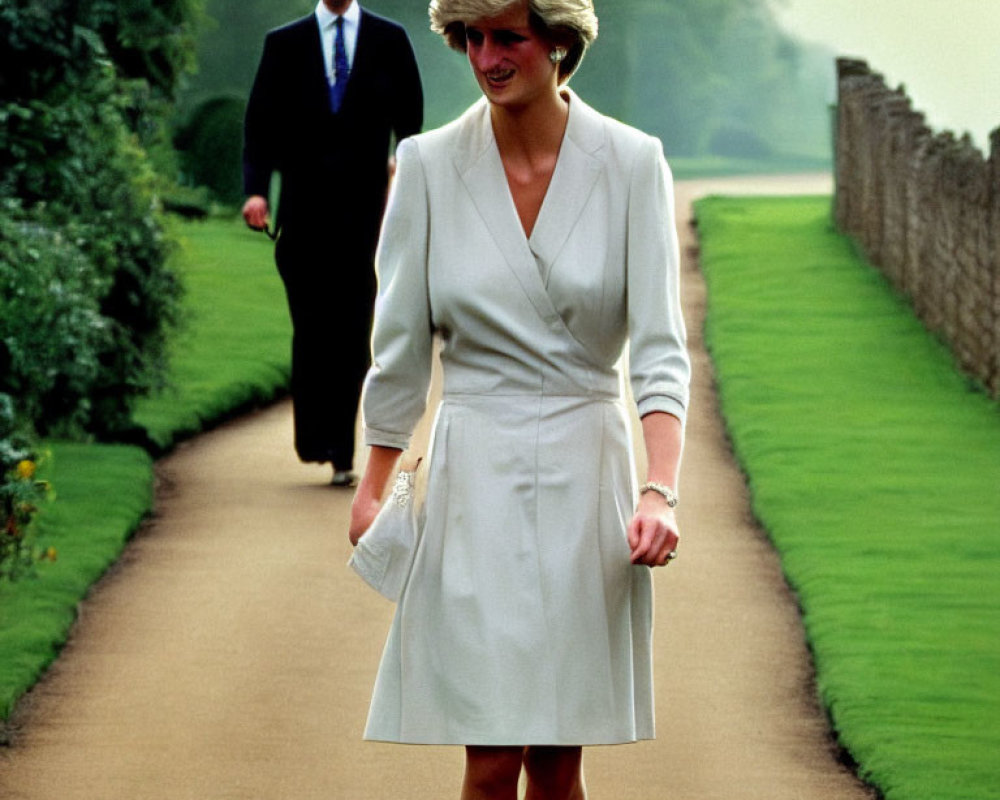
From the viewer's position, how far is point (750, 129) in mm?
48406

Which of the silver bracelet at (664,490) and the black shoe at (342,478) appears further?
the black shoe at (342,478)

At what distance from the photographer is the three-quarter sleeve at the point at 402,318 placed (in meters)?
3.88

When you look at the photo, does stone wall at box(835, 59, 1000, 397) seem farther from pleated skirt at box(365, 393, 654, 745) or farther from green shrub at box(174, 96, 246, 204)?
green shrub at box(174, 96, 246, 204)

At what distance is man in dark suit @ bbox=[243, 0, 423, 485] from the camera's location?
9453mm

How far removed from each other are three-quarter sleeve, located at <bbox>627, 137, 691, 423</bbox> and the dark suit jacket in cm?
573

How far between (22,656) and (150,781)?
1323 millimetres

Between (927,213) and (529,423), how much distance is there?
1295cm

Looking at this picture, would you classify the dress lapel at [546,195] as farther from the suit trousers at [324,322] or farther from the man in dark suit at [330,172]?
the suit trousers at [324,322]

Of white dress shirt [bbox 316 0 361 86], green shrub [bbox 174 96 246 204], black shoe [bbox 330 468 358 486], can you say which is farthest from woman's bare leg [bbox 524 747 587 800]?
green shrub [bbox 174 96 246 204]

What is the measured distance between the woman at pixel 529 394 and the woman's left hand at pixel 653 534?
5 centimetres

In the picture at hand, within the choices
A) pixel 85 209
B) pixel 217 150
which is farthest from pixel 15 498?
pixel 217 150

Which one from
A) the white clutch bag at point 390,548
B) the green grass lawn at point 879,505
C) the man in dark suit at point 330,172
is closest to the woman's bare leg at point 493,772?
the white clutch bag at point 390,548

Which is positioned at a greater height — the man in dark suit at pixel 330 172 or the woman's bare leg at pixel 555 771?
the woman's bare leg at pixel 555 771

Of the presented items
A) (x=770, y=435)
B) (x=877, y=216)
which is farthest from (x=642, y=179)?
(x=877, y=216)
